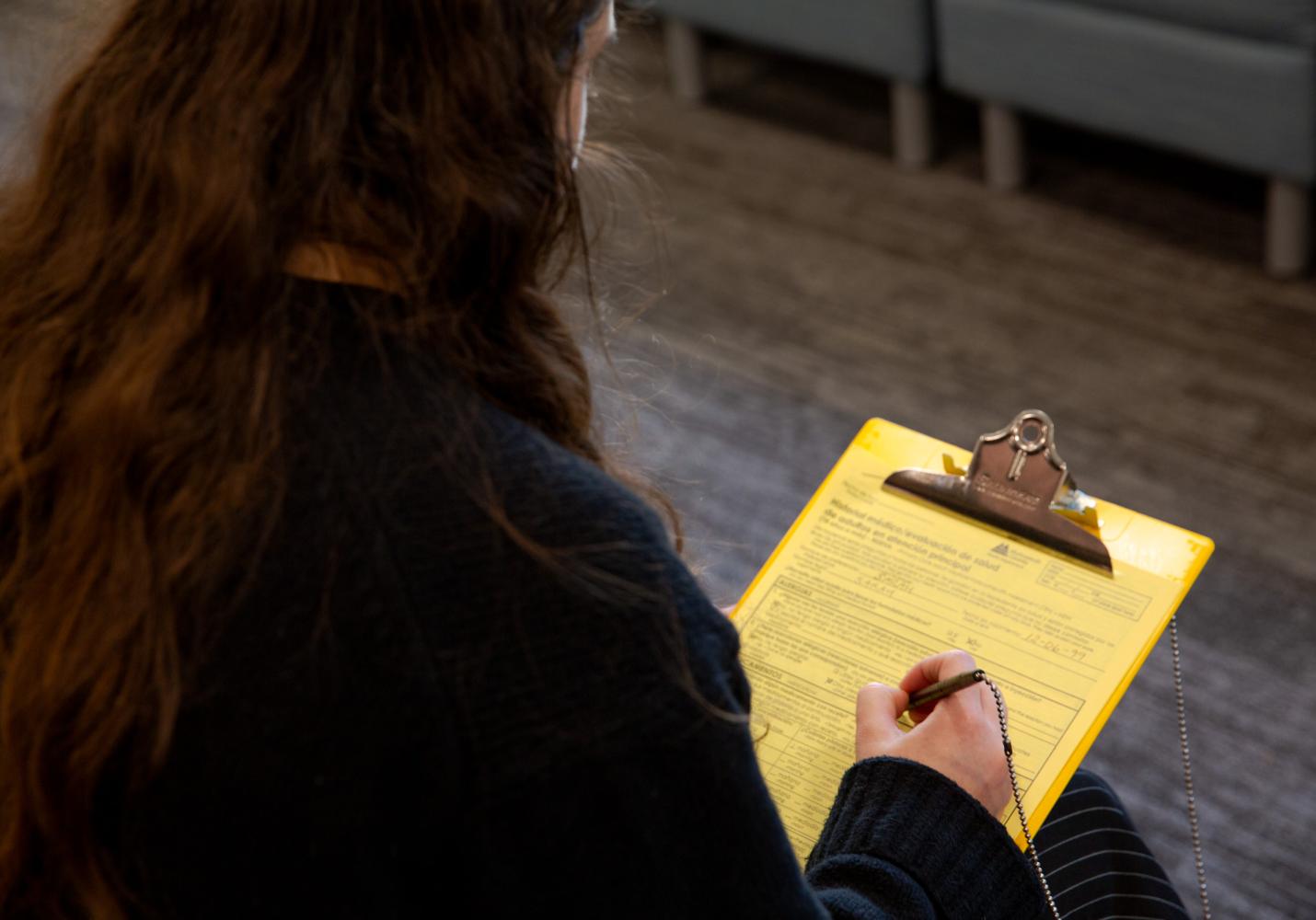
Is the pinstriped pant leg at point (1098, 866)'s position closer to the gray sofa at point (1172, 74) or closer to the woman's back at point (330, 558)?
the woman's back at point (330, 558)

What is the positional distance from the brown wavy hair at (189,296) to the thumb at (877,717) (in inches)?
12.7

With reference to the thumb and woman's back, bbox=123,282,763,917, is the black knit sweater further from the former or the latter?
the thumb

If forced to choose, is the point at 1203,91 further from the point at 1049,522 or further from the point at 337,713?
the point at 337,713

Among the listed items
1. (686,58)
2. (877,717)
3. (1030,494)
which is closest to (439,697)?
(877,717)

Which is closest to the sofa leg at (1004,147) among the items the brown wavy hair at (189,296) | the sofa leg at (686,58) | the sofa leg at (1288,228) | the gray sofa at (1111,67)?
the gray sofa at (1111,67)

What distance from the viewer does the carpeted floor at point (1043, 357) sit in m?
1.52

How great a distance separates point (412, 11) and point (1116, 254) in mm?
1764

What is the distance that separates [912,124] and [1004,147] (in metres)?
0.17

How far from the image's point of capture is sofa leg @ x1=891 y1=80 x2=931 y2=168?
2.40 m

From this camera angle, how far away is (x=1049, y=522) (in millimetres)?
922

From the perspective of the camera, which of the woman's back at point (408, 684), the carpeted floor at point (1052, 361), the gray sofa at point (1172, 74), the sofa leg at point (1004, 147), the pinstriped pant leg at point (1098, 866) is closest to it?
the woman's back at point (408, 684)

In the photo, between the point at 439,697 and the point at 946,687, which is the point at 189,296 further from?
the point at 946,687

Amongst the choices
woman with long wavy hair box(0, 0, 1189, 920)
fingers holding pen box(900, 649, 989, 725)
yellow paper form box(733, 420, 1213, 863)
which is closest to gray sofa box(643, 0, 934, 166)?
yellow paper form box(733, 420, 1213, 863)

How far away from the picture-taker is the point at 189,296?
59 centimetres
